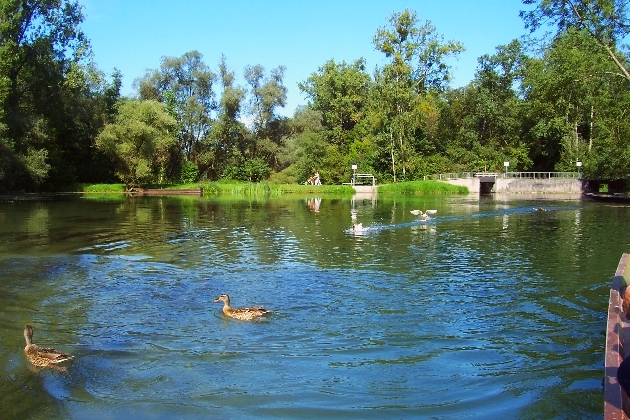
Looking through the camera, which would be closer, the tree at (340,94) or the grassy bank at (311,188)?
the grassy bank at (311,188)

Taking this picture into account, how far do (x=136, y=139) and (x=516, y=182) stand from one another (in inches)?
1939

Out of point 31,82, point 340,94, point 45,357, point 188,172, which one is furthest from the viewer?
point 340,94

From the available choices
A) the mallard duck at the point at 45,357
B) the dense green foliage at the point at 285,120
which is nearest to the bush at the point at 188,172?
the dense green foliage at the point at 285,120

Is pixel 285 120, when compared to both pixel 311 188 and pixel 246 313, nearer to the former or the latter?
pixel 311 188

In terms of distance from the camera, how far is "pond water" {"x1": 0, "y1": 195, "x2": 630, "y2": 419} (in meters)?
8.88

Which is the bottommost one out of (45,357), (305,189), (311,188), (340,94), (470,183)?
(45,357)

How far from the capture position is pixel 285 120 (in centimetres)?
9950

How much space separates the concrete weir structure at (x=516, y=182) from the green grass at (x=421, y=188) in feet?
6.48

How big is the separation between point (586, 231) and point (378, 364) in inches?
908

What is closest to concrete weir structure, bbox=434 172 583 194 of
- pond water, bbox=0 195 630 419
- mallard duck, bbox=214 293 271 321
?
pond water, bbox=0 195 630 419

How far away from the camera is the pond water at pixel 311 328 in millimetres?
8883

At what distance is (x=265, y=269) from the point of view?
1908cm

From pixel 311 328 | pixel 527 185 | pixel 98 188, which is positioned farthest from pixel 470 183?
pixel 311 328

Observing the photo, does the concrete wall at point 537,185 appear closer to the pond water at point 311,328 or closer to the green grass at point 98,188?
the green grass at point 98,188
